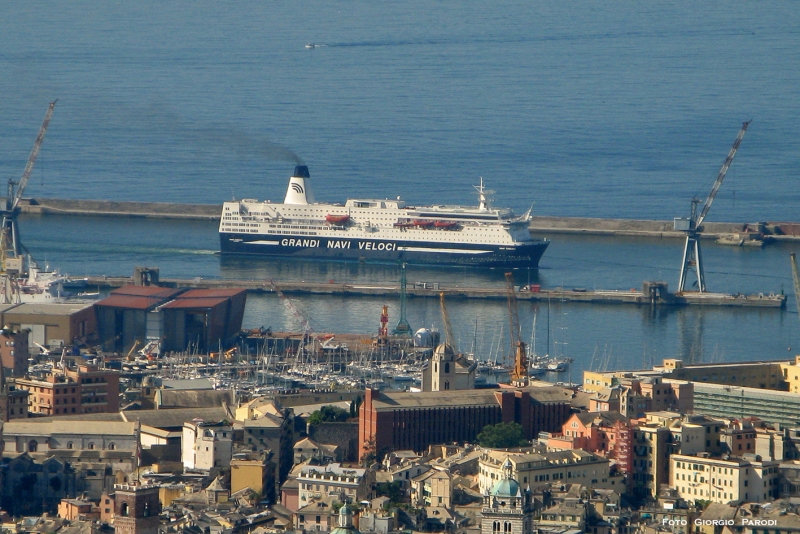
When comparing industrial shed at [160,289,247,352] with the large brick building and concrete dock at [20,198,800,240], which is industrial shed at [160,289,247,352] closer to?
the large brick building

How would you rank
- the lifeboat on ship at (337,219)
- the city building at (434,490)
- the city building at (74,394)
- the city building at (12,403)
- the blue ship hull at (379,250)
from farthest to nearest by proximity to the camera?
the lifeboat on ship at (337,219) → the blue ship hull at (379,250) → the city building at (74,394) → the city building at (12,403) → the city building at (434,490)

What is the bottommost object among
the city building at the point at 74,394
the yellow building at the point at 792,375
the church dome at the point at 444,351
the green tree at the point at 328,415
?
the green tree at the point at 328,415

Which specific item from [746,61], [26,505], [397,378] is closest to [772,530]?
[26,505]

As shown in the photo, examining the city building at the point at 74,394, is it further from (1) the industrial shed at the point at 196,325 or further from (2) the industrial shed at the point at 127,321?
(2) the industrial shed at the point at 127,321

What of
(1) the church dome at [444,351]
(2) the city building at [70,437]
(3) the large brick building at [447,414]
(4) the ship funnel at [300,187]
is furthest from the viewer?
(4) the ship funnel at [300,187]

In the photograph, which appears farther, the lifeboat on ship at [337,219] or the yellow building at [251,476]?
the lifeboat on ship at [337,219]

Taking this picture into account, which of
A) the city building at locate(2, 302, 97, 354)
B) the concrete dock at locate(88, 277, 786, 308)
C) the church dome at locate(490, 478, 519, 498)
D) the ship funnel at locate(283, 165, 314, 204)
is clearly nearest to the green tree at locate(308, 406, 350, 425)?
the church dome at locate(490, 478, 519, 498)

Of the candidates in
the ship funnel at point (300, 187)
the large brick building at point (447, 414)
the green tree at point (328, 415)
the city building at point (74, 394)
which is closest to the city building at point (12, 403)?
the city building at point (74, 394)
